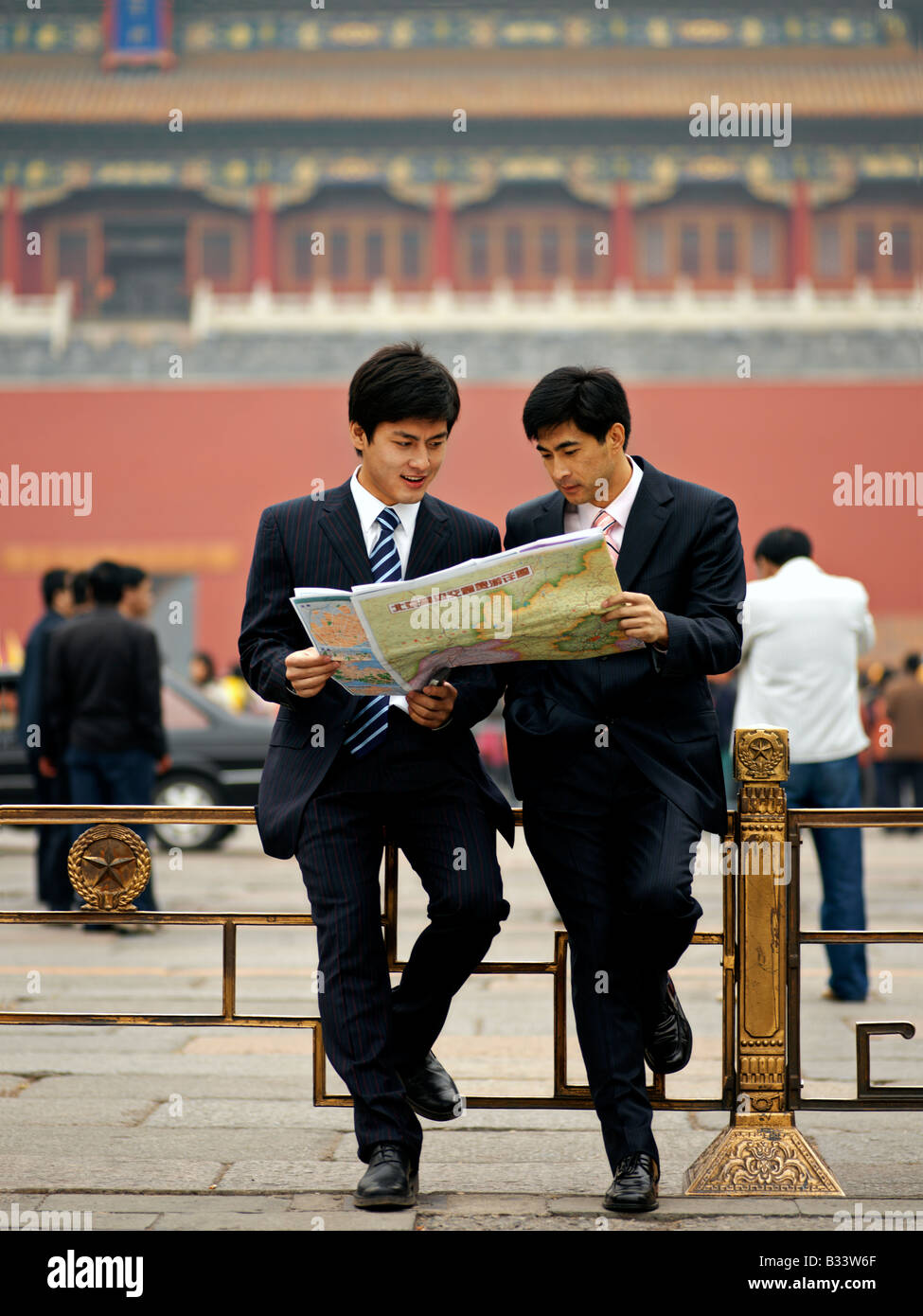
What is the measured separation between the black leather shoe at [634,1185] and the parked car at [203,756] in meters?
6.64

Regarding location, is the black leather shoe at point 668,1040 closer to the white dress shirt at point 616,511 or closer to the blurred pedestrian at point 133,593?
the white dress shirt at point 616,511

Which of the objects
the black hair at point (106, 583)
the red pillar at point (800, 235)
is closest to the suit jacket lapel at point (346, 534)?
the black hair at point (106, 583)

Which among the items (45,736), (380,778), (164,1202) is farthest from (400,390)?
(45,736)

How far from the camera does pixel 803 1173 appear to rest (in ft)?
9.23

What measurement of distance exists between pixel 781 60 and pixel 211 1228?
18467 millimetres

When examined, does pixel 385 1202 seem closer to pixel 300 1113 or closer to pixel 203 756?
pixel 300 1113

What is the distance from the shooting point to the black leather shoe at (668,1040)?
283cm

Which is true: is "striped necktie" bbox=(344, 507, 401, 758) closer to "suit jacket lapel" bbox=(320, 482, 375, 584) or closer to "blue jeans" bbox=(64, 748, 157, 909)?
"suit jacket lapel" bbox=(320, 482, 375, 584)

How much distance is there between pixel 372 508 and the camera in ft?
9.18

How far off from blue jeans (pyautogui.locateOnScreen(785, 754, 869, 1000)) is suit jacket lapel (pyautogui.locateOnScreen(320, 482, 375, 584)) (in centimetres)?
224

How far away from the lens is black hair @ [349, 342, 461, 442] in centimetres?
265

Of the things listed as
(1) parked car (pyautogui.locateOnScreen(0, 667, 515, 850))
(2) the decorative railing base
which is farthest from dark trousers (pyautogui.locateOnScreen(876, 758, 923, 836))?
(2) the decorative railing base

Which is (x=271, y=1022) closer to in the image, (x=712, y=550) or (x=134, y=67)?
(x=712, y=550)

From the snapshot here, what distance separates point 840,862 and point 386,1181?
7.86 feet
